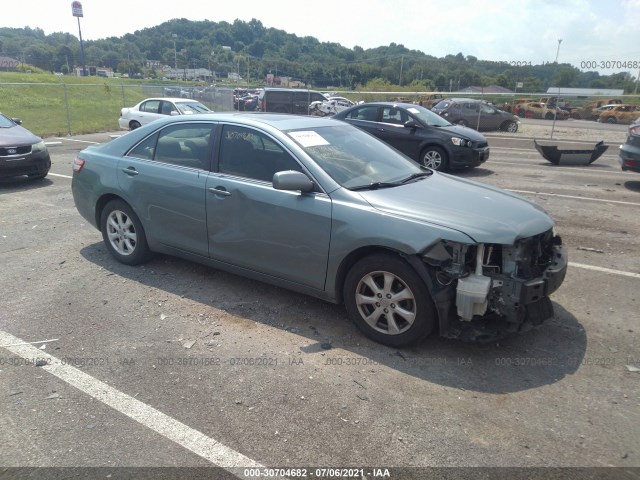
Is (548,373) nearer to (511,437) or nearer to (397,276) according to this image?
(511,437)

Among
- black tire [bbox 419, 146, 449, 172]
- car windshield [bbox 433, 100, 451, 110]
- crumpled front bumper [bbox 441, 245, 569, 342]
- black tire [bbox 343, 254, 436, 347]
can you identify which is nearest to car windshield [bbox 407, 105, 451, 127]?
black tire [bbox 419, 146, 449, 172]

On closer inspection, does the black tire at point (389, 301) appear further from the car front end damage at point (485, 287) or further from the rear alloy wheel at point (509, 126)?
the rear alloy wheel at point (509, 126)

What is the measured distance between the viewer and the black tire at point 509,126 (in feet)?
77.0

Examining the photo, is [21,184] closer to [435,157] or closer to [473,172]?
[435,157]

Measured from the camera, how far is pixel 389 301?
12.3 feet

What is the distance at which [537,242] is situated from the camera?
382cm

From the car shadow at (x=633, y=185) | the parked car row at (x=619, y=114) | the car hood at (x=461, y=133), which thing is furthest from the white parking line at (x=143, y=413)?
the parked car row at (x=619, y=114)

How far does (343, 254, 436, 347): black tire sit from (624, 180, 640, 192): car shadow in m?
8.51

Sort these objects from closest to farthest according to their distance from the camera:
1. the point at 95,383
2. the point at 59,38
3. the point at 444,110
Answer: the point at 95,383 → the point at 444,110 → the point at 59,38

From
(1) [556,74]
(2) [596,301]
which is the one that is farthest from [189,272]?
(1) [556,74]

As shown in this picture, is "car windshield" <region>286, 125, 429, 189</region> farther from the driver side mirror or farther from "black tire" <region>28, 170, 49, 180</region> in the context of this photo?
"black tire" <region>28, 170, 49, 180</region>

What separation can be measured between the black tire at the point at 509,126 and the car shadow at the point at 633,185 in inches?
524

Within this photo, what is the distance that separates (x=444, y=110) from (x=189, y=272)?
66.5 ft

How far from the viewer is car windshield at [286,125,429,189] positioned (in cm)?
427
